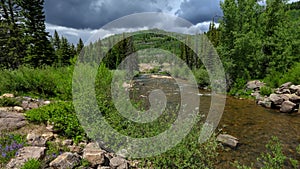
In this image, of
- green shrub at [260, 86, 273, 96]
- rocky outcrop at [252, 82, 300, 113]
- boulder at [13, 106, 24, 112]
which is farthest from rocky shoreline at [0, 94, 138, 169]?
green shrub at [260, 86, 273, 96]

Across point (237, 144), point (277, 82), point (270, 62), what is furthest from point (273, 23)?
point (237, 144)

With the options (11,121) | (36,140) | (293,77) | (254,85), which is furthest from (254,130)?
(254,85)

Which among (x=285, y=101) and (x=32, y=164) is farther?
(x=285, y=101)

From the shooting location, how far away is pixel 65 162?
149 inches

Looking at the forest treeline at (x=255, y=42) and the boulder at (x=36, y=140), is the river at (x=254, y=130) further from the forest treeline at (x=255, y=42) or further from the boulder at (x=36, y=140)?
the forest treeline at (x=255, y=42)

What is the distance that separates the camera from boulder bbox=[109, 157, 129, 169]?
4333mm

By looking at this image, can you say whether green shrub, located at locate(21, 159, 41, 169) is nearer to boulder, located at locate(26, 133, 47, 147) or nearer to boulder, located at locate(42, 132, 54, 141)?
boulder, located at locate(26, 133, 47, 147)

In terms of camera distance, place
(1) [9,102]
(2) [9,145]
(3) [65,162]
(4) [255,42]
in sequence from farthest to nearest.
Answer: (4) [255,42] < (1) [9,102] < (2) [9,145] < (3) [65,162]

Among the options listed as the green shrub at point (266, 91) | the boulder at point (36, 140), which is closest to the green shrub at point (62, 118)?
the boulder at point (36, 140)

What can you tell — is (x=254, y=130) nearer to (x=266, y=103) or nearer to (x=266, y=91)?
(x=266, y=103)

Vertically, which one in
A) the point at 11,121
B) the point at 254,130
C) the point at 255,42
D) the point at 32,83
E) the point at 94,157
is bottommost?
the point at 254,130

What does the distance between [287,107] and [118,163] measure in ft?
37.6

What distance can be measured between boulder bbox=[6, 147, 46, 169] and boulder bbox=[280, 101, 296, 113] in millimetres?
12875

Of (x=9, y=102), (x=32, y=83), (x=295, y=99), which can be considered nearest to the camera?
(x=9, y=102)
